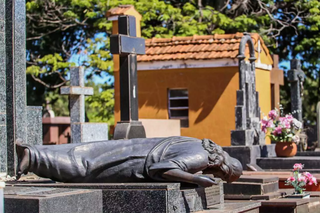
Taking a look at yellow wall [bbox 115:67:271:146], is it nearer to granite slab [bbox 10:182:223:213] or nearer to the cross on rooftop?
the cross on rooftop

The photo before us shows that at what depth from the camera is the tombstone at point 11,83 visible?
8.32m

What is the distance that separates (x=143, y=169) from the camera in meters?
6.02

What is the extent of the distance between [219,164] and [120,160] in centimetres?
95

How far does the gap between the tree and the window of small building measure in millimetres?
3842

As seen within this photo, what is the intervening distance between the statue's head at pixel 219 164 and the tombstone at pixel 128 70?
4.07 m

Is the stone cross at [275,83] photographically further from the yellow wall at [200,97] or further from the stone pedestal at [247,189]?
the stone pedestal at [247,189]

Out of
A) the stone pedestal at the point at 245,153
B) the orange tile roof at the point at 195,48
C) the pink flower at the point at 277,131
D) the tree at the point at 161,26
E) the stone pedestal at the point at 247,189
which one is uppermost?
the tree at the point at 161,26

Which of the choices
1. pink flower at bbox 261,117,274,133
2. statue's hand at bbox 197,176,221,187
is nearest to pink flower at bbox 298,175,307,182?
statue's hand at bbox 197,176,221,187

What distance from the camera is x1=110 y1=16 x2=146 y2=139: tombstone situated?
10.4 m

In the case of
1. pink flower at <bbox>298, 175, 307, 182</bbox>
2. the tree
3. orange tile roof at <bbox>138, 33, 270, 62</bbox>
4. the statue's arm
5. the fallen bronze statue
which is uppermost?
the tree

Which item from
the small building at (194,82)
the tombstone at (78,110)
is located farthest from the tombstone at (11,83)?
the small building at (194,82)

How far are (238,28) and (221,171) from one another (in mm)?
16101

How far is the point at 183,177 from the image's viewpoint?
5.76 meters

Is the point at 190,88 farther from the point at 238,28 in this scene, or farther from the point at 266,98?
the point at 238,28
